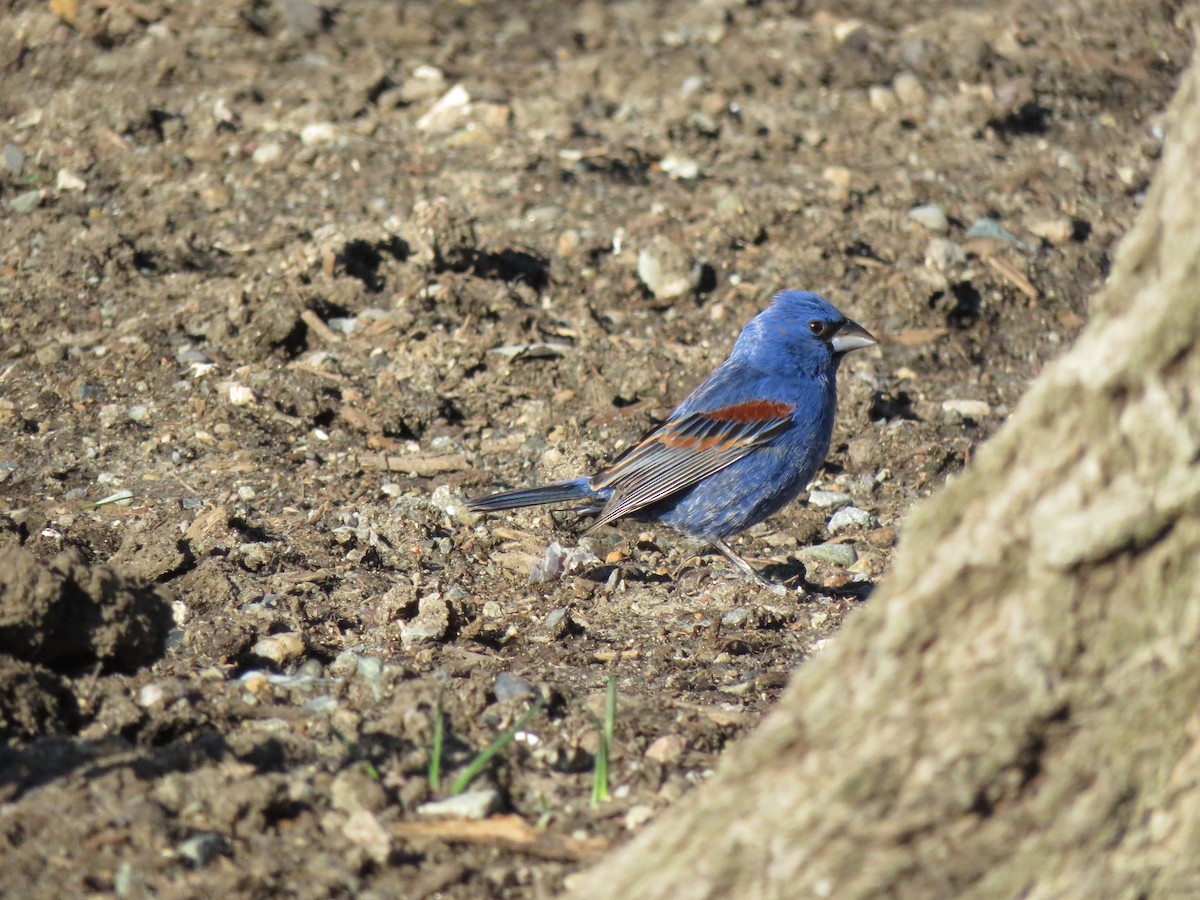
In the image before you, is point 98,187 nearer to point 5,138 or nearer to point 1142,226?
point 5,138

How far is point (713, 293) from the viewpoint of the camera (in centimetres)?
652

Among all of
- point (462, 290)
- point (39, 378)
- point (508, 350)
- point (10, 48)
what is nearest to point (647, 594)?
point (508, 350)

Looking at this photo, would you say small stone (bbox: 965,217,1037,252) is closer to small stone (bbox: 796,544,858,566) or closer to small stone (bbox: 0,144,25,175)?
small stone (bbox: 796,544,858,566)

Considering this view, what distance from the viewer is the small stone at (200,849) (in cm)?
271

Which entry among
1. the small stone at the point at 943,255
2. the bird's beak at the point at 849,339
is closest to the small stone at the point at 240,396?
the bird's beak at the point at 849,339

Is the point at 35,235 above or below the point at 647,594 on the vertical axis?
above

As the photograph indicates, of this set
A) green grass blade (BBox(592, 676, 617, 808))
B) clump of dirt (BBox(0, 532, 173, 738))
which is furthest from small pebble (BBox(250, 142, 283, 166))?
green grass blade (BBox(592, 676, 617, 808))

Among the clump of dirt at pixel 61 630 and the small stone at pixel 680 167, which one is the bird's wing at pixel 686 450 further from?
the small stone at pixel 680 167

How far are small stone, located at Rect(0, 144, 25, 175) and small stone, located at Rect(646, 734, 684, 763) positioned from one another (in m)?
5.01

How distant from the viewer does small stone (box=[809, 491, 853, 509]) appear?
545cm

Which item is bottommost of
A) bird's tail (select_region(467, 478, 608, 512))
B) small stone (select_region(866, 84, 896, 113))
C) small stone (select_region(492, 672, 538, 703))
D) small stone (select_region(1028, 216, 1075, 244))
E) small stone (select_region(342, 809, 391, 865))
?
bird's tail (select_region(467, 478, 608, 512))

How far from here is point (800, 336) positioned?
5480 mm

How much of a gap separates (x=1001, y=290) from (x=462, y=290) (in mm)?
2476

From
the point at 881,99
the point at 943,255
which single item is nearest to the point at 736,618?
the point at 943,255
